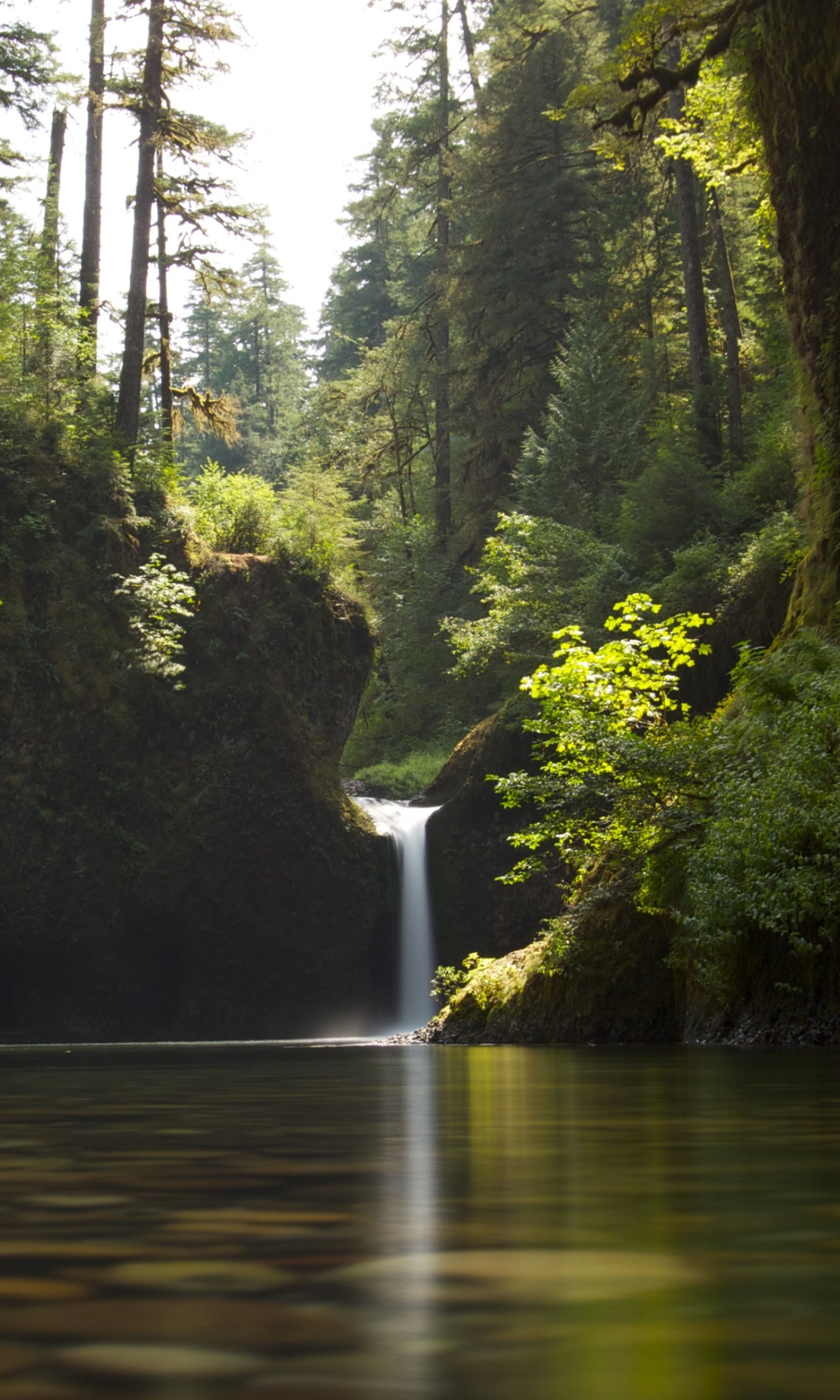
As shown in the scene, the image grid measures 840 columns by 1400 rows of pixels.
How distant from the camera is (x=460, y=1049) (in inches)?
466

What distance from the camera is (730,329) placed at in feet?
106

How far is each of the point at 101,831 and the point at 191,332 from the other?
Answer: 202ft

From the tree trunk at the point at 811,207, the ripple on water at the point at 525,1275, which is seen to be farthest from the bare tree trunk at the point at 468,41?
the ripple on water at the point at 525,1275

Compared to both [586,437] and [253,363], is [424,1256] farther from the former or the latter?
[253,363]

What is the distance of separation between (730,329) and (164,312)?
13136mm

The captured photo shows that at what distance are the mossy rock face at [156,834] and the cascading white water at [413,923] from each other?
41 cm

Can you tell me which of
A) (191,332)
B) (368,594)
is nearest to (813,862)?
(368,594)

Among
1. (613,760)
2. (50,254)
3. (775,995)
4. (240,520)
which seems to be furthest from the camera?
(50,254)

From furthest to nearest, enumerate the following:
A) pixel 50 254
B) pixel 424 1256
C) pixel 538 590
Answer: pixel 50 254 → pixel 538 590 → pixel 424 1256

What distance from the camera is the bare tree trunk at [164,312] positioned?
29391 mm

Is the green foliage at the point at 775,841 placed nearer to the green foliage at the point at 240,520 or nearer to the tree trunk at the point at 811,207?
the tree trunk at the point at 811,207

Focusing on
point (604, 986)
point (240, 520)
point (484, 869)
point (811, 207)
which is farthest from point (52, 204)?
point (604, 986)

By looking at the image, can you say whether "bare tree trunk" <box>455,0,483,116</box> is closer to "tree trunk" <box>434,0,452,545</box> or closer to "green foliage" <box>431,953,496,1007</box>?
"tree trunk" <box>434,0,452,545</box>

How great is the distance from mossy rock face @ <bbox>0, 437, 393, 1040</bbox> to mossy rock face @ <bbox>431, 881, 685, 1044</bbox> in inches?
477
